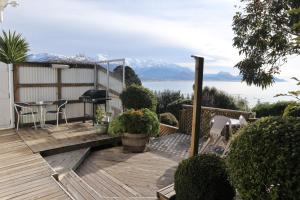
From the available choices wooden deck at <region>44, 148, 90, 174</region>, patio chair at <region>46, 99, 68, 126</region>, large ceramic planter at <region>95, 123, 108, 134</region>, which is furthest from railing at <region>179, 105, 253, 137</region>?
patio chair at <region>46, 99, 68, 126</region>

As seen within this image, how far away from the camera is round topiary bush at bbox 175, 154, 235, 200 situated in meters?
2.65

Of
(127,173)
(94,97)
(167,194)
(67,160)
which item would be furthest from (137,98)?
(167,194)

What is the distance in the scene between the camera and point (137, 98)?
7.11 meters

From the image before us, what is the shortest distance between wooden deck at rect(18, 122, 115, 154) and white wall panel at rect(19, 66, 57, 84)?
1.48 meters

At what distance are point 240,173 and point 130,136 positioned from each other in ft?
12.9

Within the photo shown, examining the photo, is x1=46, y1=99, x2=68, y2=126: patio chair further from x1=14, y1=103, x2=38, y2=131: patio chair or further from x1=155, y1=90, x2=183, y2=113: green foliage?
x1=155, y1=90, x2=183, y2=113: green foliage

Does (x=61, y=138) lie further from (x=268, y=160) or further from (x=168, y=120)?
(x=268, y=160)

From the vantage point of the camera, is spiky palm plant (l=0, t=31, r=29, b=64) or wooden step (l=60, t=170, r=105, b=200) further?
spiky palm plant (l=0, t=31, r=29, b=64)

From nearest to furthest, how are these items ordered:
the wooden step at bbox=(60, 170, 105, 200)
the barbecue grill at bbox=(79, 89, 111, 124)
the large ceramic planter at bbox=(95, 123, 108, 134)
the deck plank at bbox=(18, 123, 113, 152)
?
1. the wooden step at bbox=(60, 170, 105, 200)
2. the deck plank at bbox=(18, 123, 113, 152)
3. the large ceramic planter at bbox=(95, 123, 108, 134)
4. the barbecue grill at bbox=(79, 89, 111, 124)

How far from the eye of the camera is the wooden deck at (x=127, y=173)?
3.89 metres

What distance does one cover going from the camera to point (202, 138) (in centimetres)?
742

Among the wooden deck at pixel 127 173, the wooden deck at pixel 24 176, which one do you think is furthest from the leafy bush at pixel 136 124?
the wooden deck at pixel 24 176

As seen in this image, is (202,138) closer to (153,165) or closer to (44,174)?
(153,165)

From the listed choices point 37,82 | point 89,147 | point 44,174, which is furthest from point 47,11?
point 44,174
